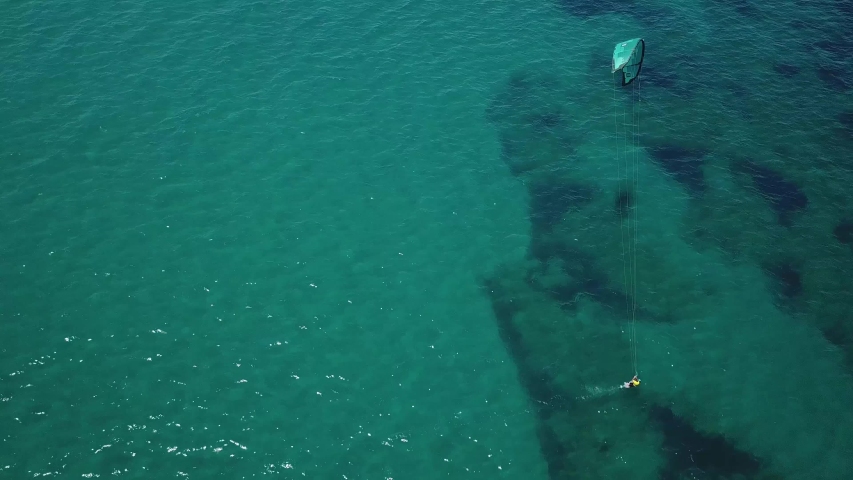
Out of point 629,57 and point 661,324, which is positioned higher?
point 629,57

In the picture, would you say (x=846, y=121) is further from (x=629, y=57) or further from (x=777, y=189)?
(x=629, y=57)

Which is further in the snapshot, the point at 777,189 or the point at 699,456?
the point at 777,189

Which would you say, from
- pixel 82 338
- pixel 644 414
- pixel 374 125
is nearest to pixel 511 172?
pixel 374 125

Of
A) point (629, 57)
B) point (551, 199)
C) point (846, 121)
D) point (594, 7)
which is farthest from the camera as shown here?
point (594, 7)

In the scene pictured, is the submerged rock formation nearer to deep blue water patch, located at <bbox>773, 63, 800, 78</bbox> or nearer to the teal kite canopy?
the teal kite canopy

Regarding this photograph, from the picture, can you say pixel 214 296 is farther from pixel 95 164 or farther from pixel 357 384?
pixel 95 164

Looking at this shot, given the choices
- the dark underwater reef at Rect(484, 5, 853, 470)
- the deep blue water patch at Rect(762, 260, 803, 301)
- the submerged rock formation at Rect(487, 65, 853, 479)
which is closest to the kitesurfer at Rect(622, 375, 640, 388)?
the submerged rock formation at Rect(487, 65, 853, 479)

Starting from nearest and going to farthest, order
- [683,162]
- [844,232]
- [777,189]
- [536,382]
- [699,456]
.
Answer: [699,456], [536,382], [844,232], [777,189], [683,162]

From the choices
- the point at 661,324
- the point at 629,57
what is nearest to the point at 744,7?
the point at 629,57

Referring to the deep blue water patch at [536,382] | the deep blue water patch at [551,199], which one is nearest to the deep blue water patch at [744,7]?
the deep blue water patch at [551,199]
